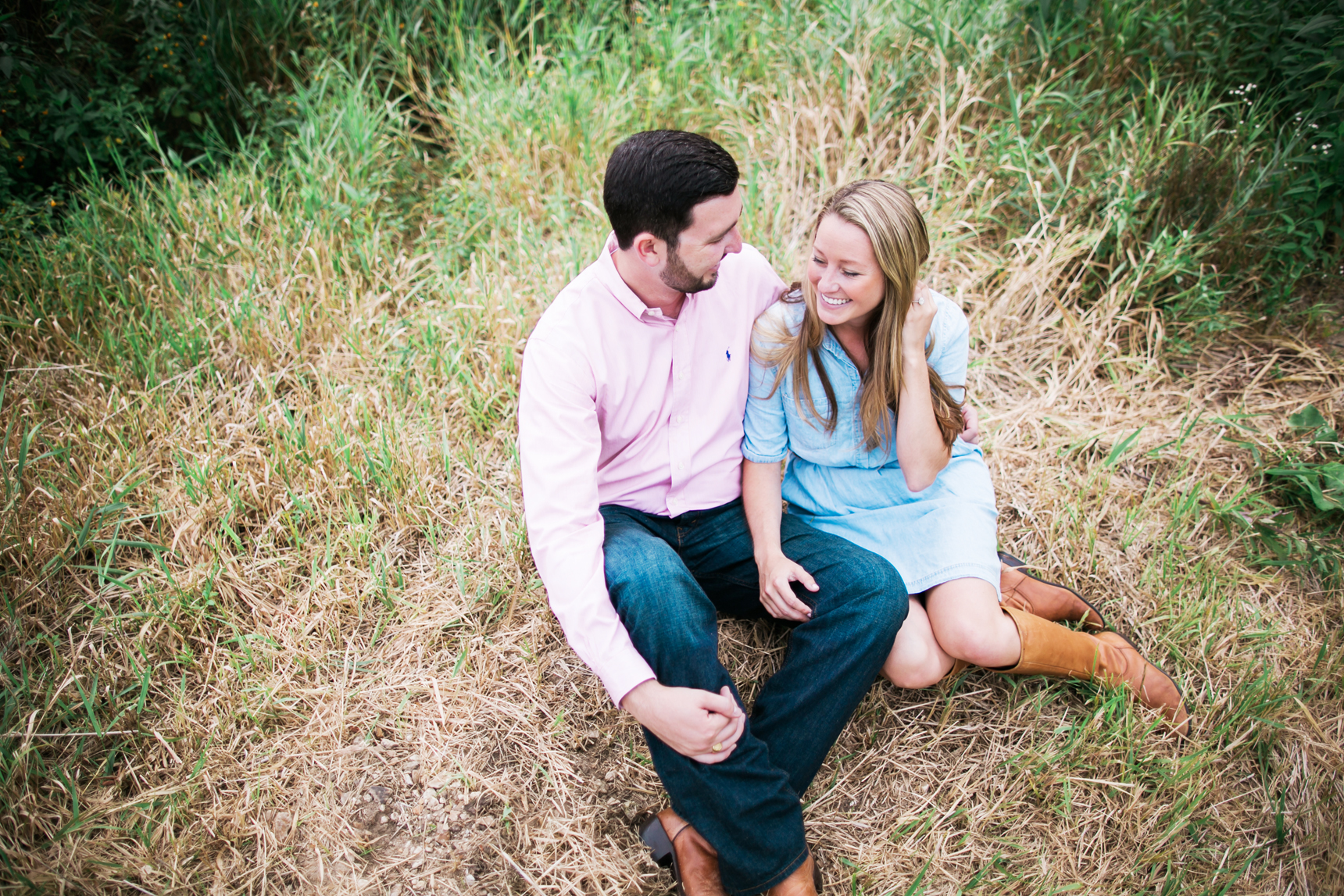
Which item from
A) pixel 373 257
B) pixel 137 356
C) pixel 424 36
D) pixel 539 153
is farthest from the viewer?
pixel 424 36

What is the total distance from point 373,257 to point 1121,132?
3239 millimetres

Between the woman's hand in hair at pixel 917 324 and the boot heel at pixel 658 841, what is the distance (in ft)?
4.51

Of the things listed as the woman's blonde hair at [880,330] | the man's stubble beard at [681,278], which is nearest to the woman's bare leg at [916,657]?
the woman's blonde hair at [880,330]

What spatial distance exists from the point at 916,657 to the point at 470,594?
1333mm

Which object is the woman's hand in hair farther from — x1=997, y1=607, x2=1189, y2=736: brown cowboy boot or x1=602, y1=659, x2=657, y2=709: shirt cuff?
x1=602, y1=659, x2=657, y2=709: shirt cuff

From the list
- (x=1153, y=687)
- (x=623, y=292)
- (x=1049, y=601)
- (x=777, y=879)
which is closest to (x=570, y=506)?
(x=623, y=292)

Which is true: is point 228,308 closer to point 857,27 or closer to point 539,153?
point 539,153

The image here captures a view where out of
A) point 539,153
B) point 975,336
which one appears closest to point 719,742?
point 975,336

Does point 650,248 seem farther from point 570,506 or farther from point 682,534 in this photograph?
point 682,534

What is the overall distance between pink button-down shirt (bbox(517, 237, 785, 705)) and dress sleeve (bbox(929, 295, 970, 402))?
0.47 m

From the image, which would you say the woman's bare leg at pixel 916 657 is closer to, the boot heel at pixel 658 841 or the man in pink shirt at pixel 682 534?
the man in pink shirt at pixel 682 534

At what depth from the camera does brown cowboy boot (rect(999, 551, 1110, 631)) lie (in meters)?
2.40

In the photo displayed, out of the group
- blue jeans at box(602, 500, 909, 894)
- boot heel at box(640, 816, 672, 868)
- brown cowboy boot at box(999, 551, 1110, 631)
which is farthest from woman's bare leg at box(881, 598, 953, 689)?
boot heel at box(640, 816, 672, 868)

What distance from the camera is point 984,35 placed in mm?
3510
